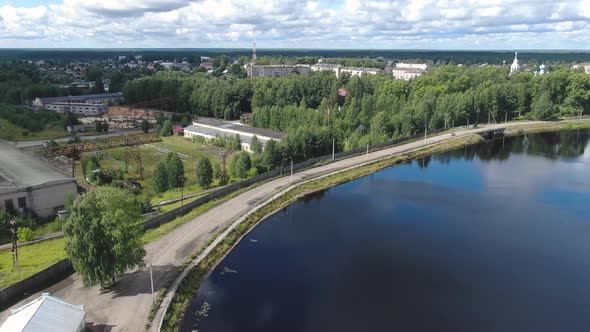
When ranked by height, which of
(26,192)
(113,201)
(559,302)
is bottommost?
(559,302)

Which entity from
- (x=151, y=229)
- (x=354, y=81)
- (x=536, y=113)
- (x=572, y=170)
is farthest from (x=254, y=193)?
(x=536, y=113)

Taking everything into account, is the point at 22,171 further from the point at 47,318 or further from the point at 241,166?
the point at 47,318

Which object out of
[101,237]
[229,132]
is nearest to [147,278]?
[101,237]

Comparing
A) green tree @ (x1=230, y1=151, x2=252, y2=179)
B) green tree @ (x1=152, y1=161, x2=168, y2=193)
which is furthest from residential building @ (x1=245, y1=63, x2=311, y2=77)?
green tree @ (x1=152, y1=161, x2=168, y2=193)

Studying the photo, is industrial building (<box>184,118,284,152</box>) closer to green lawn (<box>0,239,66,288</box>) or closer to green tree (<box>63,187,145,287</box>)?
green lawn (<box>0,239,66,288</box>)

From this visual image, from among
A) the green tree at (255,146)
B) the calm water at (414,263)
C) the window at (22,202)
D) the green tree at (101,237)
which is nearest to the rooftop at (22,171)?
the window at (22,202)

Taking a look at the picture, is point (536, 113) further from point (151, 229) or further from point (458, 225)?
point (151, 229)

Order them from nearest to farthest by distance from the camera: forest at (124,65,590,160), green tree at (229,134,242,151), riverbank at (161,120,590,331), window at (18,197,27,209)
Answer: riverbank at (161,120,590,331) → window at (18,197,27,209) → green tree at (229,134,242,151) → forest at (124,65,590,160)
